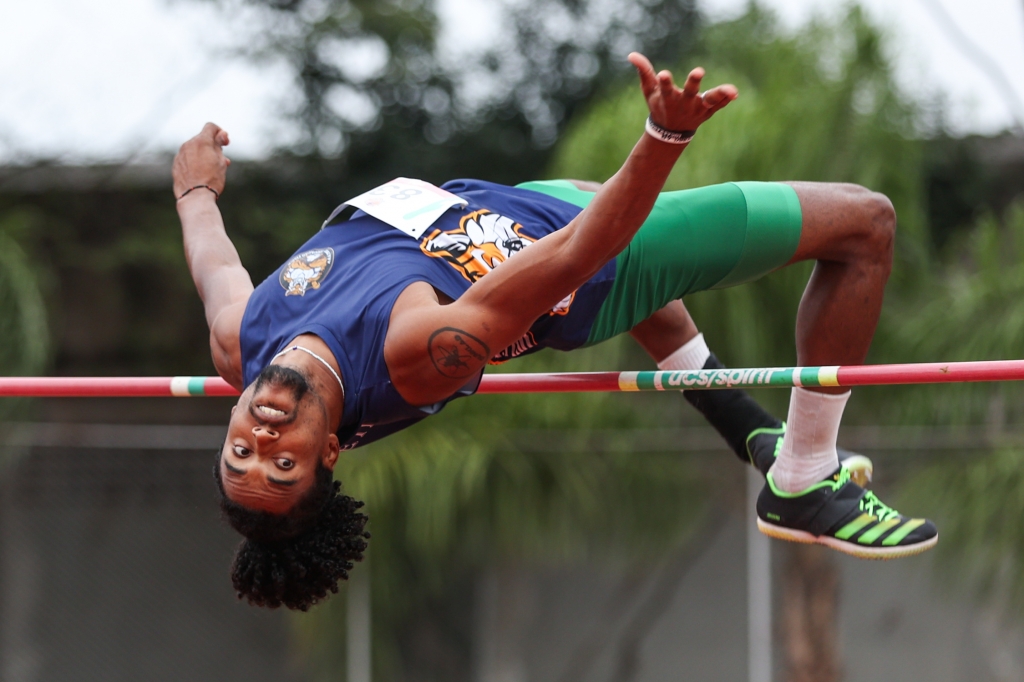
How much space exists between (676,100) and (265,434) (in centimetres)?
104

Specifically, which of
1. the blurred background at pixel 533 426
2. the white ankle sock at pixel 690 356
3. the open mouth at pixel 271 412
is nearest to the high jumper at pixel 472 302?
the open mouth at pixel 271 412

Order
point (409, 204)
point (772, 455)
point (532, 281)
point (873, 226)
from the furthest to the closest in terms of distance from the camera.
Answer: point (772, 455) < point (873, 226) < point (409, 204) < point (532, 281)

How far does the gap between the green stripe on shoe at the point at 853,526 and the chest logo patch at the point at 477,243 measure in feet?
3.72

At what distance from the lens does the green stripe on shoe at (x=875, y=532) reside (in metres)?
2.98

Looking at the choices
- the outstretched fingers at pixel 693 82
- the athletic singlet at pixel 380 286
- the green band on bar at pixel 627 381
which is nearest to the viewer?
the outstretched fingers at pixel 693 82

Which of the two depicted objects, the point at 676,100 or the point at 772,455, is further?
the point at 772,455

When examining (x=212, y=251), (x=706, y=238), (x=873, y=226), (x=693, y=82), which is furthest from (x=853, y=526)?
(x=212, y=251)

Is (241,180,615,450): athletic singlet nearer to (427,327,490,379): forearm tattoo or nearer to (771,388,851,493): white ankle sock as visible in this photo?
(427,327,490,379): forearm tattoo

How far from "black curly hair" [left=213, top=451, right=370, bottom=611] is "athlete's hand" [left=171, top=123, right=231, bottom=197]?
0.91 m

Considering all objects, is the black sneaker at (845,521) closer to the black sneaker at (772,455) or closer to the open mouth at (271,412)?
the black sneaker at (772,455)

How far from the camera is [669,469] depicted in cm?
619

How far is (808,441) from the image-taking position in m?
3.04

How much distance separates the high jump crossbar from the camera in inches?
101

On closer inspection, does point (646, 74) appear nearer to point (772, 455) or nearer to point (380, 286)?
point (380, 286)
